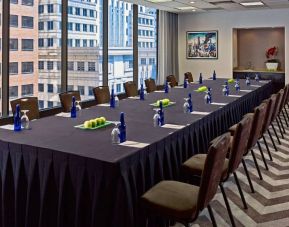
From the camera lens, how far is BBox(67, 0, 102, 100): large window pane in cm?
799

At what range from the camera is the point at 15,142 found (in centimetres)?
293

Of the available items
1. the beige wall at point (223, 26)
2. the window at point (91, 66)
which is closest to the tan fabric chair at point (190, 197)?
the window at point (91, 66)

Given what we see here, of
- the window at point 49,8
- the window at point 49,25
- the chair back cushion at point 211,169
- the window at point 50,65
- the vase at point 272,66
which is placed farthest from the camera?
the vase at point 272,66

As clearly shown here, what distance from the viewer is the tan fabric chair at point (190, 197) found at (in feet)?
8.03

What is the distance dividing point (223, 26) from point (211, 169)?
400 inches

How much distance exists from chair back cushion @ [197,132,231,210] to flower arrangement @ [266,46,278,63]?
9851mm

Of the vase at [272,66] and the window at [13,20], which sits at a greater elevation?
the window at [13,20]

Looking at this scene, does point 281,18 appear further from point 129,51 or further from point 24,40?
point 24,40

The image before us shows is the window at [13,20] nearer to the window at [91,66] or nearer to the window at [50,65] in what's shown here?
the window at [50,65]

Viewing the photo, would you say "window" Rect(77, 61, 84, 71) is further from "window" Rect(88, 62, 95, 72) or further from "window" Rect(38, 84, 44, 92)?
"window" Rect(38, 84, 44, 92)

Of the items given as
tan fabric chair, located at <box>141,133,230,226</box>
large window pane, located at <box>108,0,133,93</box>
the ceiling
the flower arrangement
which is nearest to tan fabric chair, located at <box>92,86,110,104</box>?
large window pane, located at <box>108,0,133,93</box>

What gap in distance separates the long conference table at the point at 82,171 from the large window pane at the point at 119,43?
19.6 feet

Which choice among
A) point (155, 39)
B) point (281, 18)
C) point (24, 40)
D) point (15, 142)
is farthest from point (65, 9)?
point (281, 18)

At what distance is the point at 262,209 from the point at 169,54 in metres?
8.58
